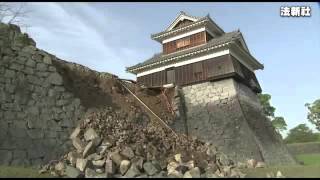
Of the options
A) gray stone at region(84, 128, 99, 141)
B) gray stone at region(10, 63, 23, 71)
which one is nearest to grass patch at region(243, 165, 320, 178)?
gray stone at region(84, 128, 99, 141)

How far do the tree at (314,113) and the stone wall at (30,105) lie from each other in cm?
4071

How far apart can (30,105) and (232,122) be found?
39.0ft

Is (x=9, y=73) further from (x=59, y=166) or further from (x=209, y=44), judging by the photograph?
(x=209, y=44)

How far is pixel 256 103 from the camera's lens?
24.8m

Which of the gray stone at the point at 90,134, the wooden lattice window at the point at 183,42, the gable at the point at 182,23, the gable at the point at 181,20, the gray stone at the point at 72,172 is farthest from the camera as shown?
the gable at the point at 182,23

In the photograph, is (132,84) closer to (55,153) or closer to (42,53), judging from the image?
(42,53)

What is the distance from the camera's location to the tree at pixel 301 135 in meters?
49.3

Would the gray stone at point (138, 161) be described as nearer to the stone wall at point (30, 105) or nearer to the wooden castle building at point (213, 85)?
the stone wall at point (30, 105)

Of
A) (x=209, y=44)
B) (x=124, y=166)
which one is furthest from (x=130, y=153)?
(x=209, y=44)

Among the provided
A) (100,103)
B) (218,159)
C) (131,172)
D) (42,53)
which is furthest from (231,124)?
(42,53)

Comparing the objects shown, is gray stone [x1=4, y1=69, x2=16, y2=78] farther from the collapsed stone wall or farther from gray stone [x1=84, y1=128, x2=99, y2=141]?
the collapsed stone wall

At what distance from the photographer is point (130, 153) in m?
13.5

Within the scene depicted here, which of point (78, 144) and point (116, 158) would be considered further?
point (78, 144)

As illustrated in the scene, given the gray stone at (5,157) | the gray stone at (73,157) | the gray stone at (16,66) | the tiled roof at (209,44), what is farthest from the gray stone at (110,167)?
the tiled roof at (209,44)
